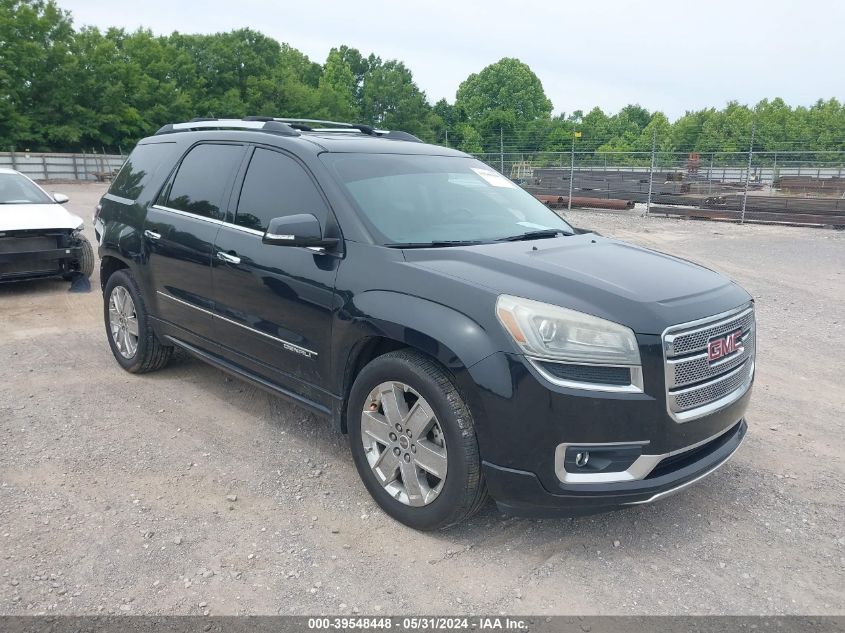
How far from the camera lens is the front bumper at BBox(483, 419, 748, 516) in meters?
2.97

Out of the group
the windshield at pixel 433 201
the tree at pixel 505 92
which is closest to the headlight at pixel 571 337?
the windshield at pixel 433 201

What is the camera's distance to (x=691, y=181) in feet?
89.1

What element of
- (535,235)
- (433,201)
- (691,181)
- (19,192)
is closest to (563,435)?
(535,235)

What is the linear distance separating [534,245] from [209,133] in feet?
8.29

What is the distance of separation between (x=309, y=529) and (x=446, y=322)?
4.09 ft

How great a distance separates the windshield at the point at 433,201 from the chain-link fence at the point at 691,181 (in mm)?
18621

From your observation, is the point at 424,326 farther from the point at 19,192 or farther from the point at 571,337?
the point at 19,192

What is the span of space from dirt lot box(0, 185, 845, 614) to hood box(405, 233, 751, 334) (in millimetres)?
1109

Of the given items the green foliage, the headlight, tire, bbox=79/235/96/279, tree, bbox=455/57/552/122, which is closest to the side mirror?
the headlight

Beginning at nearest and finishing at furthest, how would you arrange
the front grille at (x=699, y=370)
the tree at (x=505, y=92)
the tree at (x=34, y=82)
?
the front grille at (x=699, y=370)
the tree at (x=34, y=82)
the tree at (x=505, y=92)

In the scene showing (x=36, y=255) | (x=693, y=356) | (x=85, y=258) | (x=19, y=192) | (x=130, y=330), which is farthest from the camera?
(x=19, y=192)

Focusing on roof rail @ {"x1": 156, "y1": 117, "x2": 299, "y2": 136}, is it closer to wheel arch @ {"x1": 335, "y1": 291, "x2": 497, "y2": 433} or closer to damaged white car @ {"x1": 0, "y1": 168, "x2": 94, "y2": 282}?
wheel arch @ {"x1": 335, "y1": 291, "x2": 497, "y2": 433}

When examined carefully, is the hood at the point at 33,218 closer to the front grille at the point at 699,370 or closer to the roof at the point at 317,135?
the roof at the point at 317,135

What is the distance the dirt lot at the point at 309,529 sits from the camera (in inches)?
115
